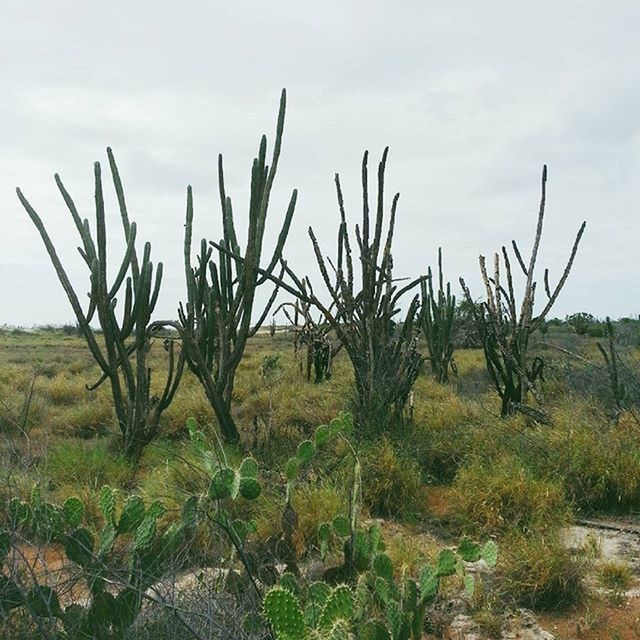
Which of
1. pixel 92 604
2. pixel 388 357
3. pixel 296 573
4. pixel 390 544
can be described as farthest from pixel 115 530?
pixel 388 357

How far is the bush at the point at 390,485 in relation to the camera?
5.69 metres

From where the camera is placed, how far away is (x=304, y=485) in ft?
17.8

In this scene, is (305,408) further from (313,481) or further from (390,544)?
(390,544)

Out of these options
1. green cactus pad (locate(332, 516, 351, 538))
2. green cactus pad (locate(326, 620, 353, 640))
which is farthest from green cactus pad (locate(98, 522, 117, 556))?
green cactus pad (locate(326, 620, 353, 640))

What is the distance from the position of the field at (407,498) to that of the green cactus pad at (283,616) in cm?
33

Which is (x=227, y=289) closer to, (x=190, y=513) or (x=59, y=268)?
(x=59, y=268)

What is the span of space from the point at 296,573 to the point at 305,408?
16.1 ft

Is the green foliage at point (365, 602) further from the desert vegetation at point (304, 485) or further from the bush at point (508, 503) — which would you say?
the bush at point (508, 503)

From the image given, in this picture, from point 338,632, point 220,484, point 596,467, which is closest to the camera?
point 338,632

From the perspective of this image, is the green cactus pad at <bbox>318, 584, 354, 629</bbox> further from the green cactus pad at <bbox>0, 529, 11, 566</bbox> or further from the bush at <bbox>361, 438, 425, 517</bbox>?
the bush at <bbox>361, 438, 425, 517</bbox>

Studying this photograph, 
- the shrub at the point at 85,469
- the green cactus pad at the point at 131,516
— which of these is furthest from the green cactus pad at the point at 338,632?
the shrub at the point at 85,469

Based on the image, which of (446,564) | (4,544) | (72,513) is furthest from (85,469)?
(446,564)

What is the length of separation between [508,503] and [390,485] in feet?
2.93

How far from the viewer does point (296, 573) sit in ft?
12.2
